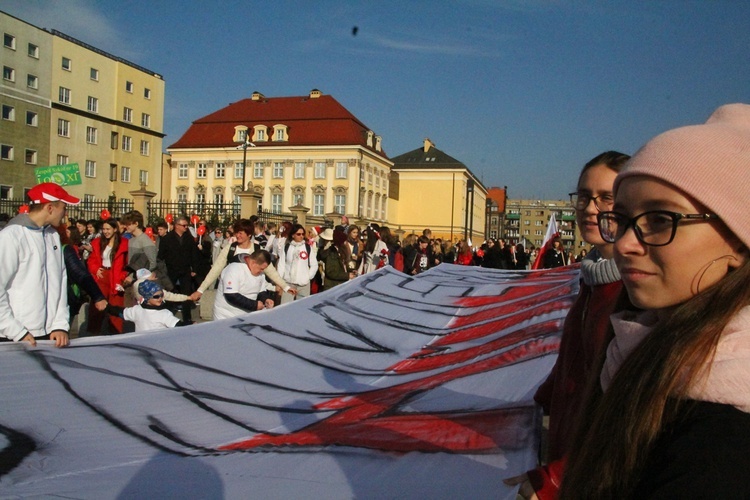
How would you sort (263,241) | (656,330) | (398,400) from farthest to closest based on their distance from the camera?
(263,241) → (398,400) → (656,330)

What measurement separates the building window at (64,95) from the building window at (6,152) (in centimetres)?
622

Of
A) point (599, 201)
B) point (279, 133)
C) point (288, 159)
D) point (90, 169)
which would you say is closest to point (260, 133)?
point (279, 133)

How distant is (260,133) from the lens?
67.6m

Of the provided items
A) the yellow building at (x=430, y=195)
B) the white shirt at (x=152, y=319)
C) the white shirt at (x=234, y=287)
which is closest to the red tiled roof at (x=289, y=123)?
the yellow building at (x=430, y=195)

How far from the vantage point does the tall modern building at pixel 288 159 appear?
64.5 meters

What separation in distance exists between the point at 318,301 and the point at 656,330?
5.74 meters

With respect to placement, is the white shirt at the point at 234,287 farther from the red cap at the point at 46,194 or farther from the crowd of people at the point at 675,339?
the crowd of people at the point at 675,339

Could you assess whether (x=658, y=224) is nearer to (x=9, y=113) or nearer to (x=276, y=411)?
(x=276, y=411)

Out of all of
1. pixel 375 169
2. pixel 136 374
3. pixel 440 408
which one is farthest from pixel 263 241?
pixel 375 169

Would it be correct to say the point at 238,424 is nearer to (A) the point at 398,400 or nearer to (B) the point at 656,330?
(A) the point at 398,400

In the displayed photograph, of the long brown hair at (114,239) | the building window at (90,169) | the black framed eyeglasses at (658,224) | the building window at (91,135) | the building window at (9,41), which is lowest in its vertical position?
the long brown hair at (114,239)

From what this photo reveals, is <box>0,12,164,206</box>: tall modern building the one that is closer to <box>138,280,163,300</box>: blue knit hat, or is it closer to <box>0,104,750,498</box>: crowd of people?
<box>138,280,163,300</box>: blue knit hat

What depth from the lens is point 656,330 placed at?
1.12 meters

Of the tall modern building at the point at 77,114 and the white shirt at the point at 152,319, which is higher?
the tall modern building at the point at 77,114
